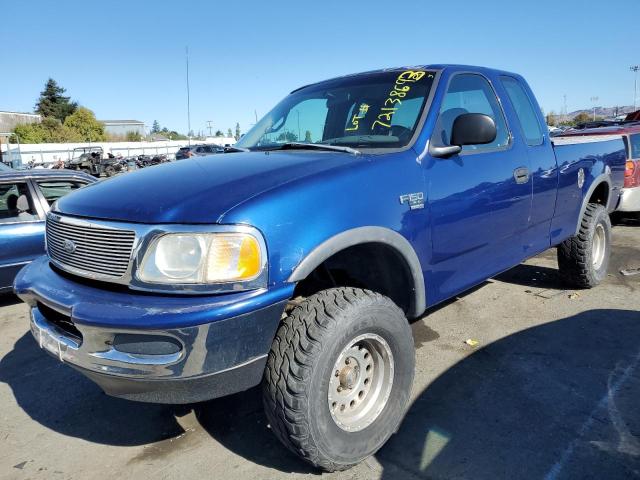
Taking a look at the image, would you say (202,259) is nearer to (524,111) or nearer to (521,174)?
(521,174)

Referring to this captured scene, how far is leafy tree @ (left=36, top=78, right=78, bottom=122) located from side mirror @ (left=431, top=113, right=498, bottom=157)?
93.4 metres

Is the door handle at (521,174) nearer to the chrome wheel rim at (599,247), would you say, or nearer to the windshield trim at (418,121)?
the windshield trim at (418,121)

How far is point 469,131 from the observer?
2896mm

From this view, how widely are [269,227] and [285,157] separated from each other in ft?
2.63

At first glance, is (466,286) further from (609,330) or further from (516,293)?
(516,293)

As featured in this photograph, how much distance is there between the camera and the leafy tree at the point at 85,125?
73.4m

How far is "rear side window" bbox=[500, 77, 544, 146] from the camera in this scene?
391 centimetres

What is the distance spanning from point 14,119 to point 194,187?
312ft

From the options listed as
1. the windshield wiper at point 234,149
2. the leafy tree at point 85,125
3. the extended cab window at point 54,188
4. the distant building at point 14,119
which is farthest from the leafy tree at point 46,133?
the windshield wiper at point 234,149

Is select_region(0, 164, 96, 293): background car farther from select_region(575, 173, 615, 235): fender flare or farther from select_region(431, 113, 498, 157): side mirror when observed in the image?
select_region(575, 173, 615, 235): fender flare

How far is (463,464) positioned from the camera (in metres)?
2.45

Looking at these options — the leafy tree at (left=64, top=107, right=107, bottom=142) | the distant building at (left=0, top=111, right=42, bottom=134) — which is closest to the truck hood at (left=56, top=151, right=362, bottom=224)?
the leafy tree at (left=64, top=107, right=107, bottom=142)

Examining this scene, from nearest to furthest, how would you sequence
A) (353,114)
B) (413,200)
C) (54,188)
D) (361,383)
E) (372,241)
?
(372,241)
(361,383)
(413,200)
(353,114)
(54,188)

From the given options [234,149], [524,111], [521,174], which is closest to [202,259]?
[234,149]
